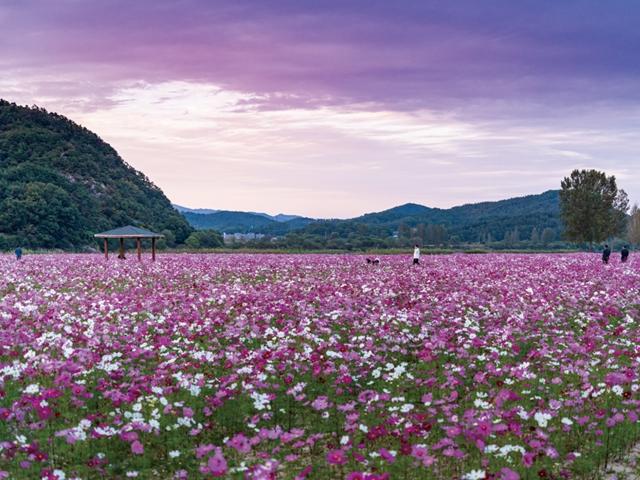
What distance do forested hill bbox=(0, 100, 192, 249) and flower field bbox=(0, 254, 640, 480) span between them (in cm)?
7155

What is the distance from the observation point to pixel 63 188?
99.7m

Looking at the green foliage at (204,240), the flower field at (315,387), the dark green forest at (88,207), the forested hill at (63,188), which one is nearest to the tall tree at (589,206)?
the dark green forest at (88,207)

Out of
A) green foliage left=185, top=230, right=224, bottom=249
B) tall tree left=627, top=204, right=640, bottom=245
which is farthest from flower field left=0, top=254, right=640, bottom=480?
tall tree left=627, top=204, right=640, bottom=245

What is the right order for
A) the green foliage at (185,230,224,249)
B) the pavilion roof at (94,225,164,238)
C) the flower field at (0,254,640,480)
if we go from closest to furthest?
the flower field at (0,254,640,480) < the pavilion roof at (94,225,164,238) < the green foliage at (185,230,224,249)

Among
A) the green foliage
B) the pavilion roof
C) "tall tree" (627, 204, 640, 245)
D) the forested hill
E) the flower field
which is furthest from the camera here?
"tall tree" (627, 204, 640, 245)

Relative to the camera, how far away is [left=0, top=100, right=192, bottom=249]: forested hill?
83.1m

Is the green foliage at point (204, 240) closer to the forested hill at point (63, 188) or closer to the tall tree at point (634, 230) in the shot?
the forested hill at point (63, 188)

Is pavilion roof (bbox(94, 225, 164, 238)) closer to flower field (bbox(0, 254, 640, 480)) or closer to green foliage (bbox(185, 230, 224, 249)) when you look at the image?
flower field (bbox(0, 254, 640, 480))

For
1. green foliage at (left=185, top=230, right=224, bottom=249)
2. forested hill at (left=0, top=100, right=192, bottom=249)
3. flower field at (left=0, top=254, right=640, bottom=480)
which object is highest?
forested hill at (left=0, top=100, right=192, bottom=249)

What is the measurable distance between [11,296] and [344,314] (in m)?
10.4

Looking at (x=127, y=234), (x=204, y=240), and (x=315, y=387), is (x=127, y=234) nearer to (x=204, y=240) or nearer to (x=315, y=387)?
(x=315, y=387)

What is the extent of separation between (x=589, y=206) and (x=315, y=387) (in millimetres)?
85448

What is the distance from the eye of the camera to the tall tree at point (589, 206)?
85188mm

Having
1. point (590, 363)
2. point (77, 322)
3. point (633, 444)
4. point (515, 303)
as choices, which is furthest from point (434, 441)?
point (515, 303)
